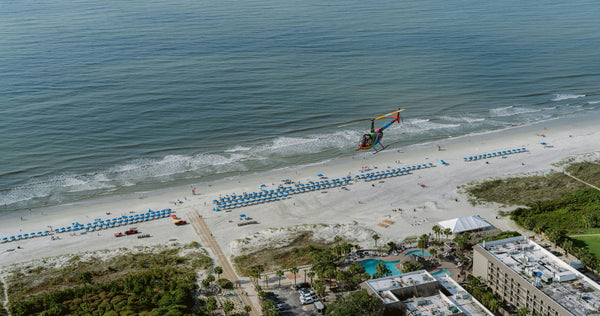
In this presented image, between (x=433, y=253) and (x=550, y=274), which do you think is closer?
(x=550, y=274)

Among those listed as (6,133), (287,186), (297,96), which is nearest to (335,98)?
(297,96)

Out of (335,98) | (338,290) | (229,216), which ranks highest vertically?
(335,98)

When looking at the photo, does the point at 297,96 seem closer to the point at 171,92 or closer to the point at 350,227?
the point at 171,92

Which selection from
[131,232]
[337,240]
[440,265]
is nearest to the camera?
[440,265]

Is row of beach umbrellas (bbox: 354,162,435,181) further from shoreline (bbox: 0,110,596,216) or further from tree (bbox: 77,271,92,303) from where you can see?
tree (bbox: 77,271,92,303)

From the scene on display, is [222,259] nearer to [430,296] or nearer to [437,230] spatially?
[430,296]

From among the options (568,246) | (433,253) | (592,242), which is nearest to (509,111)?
(592,242)

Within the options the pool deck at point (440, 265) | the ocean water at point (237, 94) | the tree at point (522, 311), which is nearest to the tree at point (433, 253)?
the pool deck at point (440, 265)
